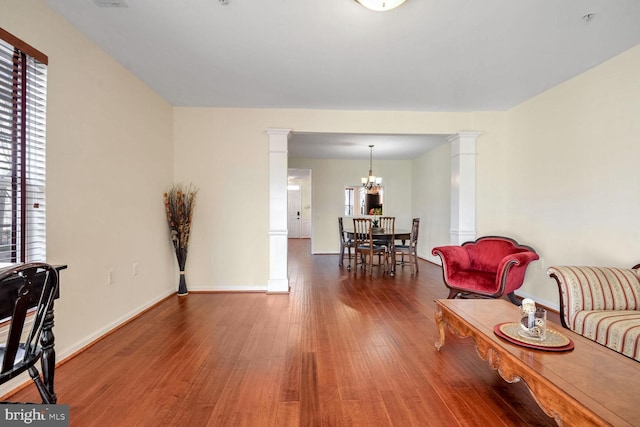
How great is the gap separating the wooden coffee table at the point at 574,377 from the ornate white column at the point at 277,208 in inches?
108

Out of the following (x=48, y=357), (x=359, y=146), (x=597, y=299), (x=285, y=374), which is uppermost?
(x=359, y=146)

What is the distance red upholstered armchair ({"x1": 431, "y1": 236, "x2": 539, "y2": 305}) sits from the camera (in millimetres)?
3164

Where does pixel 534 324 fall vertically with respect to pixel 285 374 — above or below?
above

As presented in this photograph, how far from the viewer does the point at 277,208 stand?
4266 millimetres

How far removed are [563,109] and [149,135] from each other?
15.9 ft

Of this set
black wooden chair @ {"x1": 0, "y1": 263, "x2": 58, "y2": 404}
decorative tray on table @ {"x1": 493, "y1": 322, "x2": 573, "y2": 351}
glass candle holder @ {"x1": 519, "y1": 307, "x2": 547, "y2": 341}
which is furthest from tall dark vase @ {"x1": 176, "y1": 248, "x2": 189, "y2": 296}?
glass candle holder @ {"x1": 519, "y1": 307, "x2": 547, "y2": 341}

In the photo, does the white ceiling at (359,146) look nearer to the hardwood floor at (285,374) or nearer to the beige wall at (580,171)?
the beige wall at (580,171)

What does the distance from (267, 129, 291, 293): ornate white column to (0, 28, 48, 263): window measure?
8.12 ft

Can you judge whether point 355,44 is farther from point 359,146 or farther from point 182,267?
point 359,146

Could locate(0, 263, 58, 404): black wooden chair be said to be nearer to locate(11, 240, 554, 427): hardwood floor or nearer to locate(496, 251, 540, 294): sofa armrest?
locate(11, 240, 554, 427): hardwood floor

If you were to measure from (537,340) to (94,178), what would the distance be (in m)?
3.52

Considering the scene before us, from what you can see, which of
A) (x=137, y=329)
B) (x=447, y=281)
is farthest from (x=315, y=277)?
(x=137, y=329)

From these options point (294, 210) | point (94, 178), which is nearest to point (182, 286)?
point (94, 178)

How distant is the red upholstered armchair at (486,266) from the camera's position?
316 centimetres
